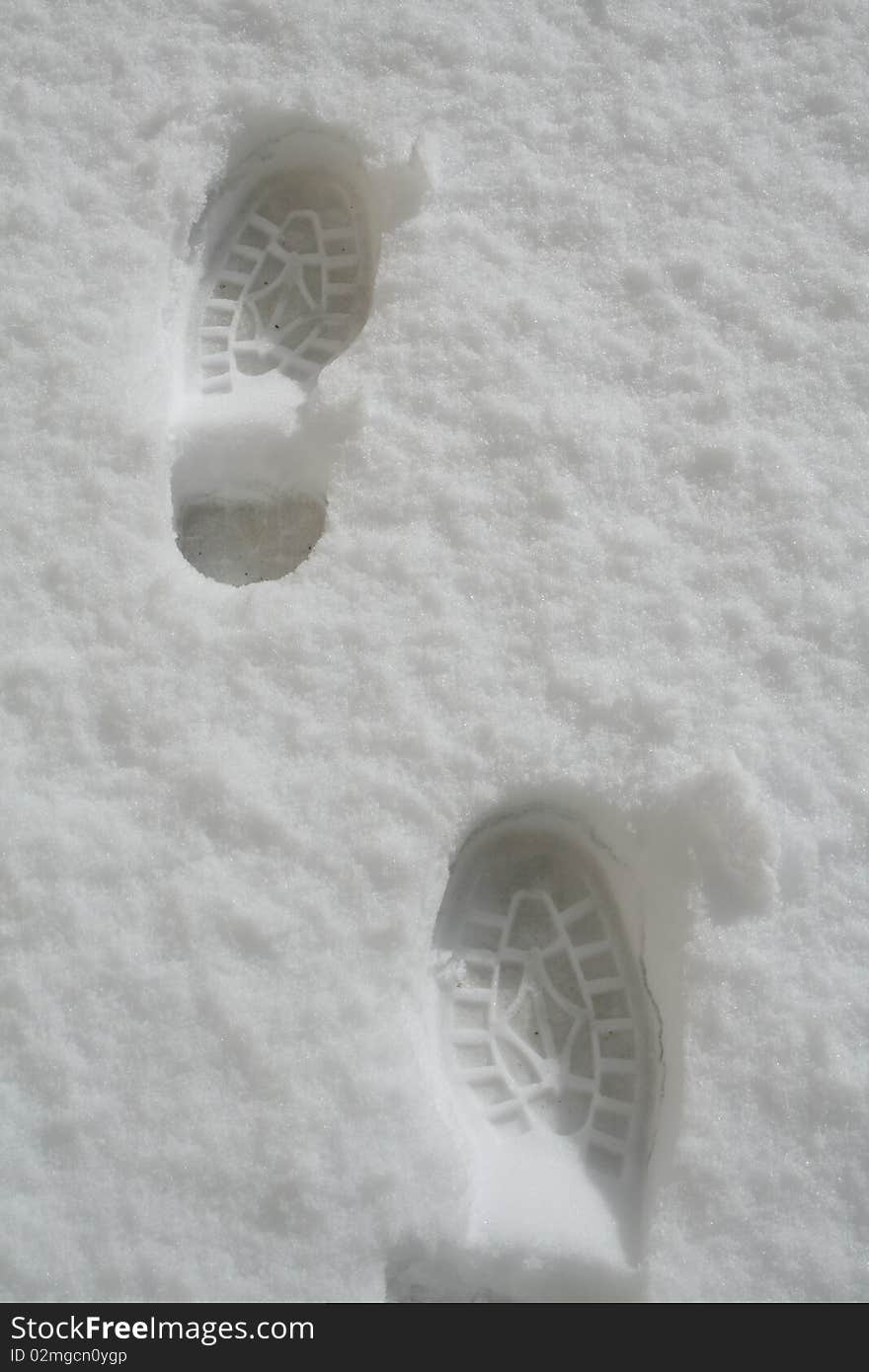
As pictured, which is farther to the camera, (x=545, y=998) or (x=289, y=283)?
(x=289, y=283)

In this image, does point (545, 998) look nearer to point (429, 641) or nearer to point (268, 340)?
point (429, 641)

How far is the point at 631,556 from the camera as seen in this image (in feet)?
3.24

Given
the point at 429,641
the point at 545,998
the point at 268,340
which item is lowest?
the point at 545,998

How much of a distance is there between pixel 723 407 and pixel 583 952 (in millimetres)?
466

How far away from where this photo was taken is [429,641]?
0.97 m

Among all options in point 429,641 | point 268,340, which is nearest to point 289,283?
point 268,340

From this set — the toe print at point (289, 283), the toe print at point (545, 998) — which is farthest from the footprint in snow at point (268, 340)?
the toe print at point (545, 998)

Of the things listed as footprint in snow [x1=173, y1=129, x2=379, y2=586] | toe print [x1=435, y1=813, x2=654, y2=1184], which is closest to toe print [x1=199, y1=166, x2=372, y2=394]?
footprint in snow [x1=173, y1=129, x2=379, y2=586]

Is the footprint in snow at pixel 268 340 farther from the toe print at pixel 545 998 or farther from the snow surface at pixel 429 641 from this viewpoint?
the toe print at pixel 545 998

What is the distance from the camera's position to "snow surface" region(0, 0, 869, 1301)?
2.89ft

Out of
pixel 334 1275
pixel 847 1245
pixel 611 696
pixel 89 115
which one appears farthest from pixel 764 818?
pixel 89 115

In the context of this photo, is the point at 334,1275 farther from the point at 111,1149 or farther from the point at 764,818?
the point at 764,818

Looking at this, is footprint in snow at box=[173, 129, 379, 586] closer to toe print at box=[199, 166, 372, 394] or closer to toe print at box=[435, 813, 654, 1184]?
toe print at box=[199, 166, 372, 394]
